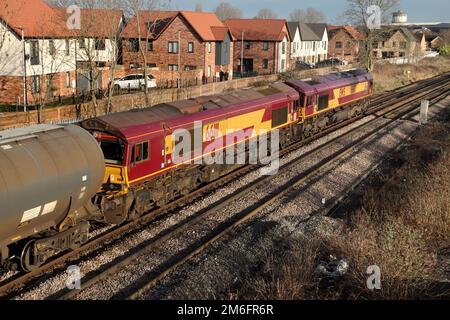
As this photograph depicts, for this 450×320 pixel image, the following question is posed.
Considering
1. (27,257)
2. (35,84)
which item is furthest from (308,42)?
(27,257)

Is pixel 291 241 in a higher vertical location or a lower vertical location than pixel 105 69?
lower

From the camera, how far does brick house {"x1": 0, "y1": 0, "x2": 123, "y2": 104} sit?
35.3 m

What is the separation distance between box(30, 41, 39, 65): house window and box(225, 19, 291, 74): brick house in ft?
128

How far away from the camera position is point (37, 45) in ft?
124

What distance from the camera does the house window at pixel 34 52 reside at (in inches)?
1481

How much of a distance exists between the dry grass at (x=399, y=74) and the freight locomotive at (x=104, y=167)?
154 feet

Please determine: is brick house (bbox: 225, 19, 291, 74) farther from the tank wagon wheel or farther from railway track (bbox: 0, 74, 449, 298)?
the tank wagon wheel

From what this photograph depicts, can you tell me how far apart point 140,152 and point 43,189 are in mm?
4998

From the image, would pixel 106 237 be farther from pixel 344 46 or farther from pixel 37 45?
pixel 344 46

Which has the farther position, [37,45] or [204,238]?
[37,45]

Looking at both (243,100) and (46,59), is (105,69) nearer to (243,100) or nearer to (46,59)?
(46,59)

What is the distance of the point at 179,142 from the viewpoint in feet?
64.2

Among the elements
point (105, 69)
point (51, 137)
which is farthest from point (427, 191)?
point (105, 69)
